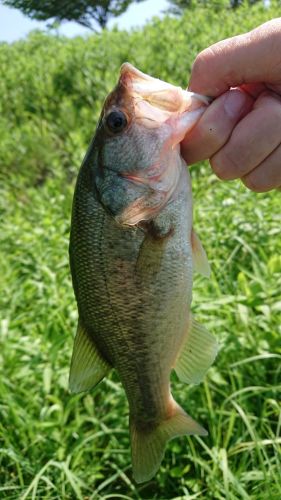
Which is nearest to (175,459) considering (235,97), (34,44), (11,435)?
(11,435)

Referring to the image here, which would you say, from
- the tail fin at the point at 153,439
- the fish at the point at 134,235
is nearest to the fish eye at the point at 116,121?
the fish at the point at 134,235

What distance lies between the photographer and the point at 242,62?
171 cm

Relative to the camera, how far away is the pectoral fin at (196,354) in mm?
1996

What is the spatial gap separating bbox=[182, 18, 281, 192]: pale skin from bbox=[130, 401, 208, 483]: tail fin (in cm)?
92

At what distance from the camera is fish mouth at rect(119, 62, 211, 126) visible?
164cm

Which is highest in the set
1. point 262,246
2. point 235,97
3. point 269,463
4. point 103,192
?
point 235,97

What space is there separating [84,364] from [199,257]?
535mm

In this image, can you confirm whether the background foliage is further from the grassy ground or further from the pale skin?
the pale skin

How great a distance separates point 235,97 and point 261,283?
158 cm

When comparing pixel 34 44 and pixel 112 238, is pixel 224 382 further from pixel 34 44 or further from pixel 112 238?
pixel 34 44

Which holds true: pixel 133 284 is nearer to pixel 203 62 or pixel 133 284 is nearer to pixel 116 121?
pixel 116 121

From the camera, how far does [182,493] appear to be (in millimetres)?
2814

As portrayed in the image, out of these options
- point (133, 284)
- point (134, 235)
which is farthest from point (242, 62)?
point (133, 284)

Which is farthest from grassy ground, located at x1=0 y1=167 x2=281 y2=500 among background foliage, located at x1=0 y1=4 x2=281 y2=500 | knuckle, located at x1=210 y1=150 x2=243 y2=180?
knuckle, located at x1=210 y1=150 x2=243 y2=180
